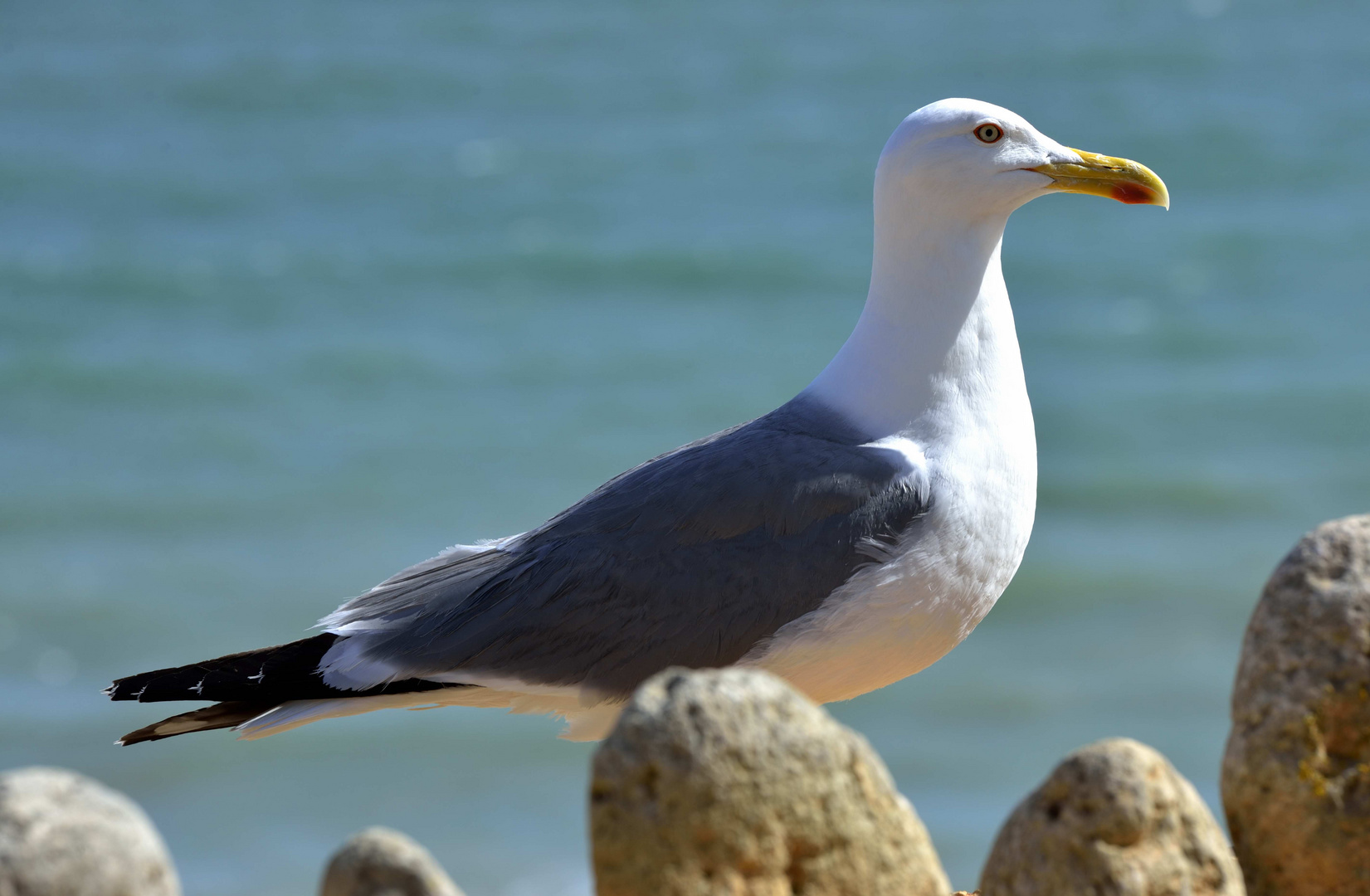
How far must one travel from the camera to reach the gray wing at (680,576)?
3.39 metres

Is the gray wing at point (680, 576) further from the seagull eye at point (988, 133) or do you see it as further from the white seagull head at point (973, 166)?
the seagull eye at point (988, 133)

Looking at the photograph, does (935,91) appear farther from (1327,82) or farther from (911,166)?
(911,166)

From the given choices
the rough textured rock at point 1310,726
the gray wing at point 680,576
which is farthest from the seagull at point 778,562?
the rough textured rock at point 1310,726

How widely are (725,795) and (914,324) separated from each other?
1973 mm

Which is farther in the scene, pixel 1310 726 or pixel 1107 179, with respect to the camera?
pixel 1107 179

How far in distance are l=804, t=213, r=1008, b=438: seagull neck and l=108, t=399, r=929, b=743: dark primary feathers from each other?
145 millimetres

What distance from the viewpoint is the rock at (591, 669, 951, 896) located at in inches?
72.8

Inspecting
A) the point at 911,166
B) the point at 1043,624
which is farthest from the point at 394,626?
the point at 1043,624

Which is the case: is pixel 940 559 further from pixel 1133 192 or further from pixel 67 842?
pixel 67 842

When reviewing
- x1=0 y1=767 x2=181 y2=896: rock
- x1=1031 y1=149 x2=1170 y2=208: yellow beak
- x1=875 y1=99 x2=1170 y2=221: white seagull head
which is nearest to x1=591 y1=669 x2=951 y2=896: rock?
x1=0 y1=767 x2=181 y2=896: rock

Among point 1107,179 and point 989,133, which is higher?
point 989,133

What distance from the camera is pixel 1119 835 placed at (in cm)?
196

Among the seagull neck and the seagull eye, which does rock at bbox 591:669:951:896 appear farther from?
the seagull eye

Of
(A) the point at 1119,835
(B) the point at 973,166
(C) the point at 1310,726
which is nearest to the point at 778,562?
(B) the point at 973,166
